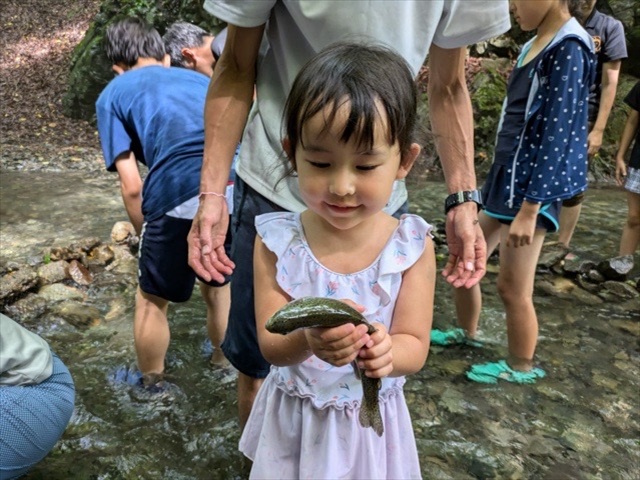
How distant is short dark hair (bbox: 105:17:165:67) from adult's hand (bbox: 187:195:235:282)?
1.90 metres

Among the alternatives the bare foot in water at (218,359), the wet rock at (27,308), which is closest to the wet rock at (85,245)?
the wet rock at (27,308)

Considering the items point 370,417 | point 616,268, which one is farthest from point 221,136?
point 616,268

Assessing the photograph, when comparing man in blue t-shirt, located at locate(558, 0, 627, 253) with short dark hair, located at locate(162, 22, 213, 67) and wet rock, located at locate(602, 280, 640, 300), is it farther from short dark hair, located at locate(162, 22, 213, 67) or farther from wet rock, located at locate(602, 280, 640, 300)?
short dark hair, located at locate(162, 22, 213, 67)

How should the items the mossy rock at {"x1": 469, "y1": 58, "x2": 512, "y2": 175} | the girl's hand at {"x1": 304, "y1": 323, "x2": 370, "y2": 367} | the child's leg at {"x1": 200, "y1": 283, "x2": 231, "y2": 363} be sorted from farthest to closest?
the mossy rock at {"x1": 469, "y1": 58, "x2": 512, "y2": 175}, the child's leg at {"x1": 200, "y1": 283, "x2": 231, "y2": 363}, the girl's hand at {"x1": 304, "y1": 323, "x2": 370, "y2": 367}

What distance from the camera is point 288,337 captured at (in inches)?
60.9

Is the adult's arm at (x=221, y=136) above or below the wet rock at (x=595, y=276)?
above

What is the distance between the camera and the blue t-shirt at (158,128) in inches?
121

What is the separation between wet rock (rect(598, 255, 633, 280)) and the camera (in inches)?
Answer: 190

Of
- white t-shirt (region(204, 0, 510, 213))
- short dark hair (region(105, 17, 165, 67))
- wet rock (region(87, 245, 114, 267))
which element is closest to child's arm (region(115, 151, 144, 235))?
short dark hair (region(105, 17, 165, 67))

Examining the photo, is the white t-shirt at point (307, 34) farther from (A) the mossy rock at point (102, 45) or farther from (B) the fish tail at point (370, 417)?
(A) the mossy rock at point (102, 45)

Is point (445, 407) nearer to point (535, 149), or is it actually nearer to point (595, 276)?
point (535, 149)

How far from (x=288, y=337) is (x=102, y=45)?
11.2m

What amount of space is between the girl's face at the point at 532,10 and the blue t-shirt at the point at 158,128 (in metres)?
1.80

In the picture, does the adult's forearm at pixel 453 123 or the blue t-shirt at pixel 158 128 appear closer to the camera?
the adult's forearm at pixel 453 123
